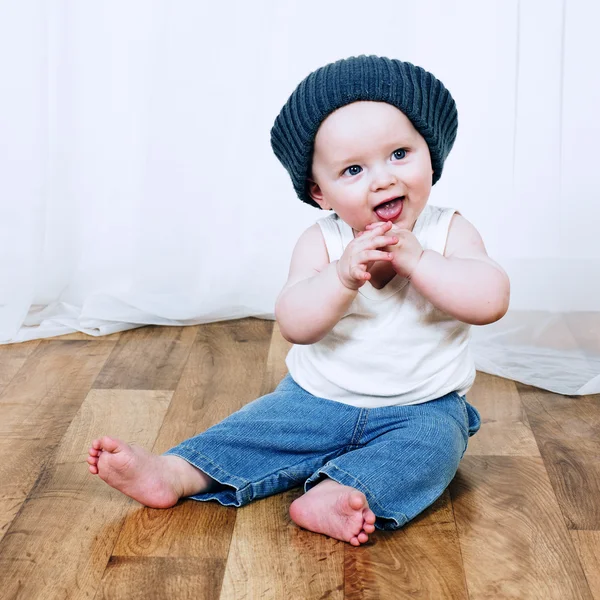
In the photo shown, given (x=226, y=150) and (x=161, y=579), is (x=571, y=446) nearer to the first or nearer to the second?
(x=161, y=579)

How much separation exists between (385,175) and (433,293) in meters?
0.15

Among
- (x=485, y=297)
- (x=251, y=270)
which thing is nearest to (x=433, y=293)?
(x=485, y=297)

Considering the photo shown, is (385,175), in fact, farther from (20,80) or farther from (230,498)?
(20,80)

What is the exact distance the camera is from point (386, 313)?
1.19 m

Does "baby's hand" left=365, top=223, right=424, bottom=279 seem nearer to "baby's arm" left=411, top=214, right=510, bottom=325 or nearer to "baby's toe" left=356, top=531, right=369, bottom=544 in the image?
"baby's arm" left=411, top=214, right=510, bottom=325

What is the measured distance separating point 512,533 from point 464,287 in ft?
0.92

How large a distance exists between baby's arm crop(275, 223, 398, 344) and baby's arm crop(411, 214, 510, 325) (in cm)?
7

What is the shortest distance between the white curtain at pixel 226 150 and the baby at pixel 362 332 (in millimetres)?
472

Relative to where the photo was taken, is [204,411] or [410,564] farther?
[204,411]

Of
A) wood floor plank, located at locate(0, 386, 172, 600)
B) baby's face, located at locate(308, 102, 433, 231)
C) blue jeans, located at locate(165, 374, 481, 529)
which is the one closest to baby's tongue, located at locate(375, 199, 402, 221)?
baby's face, located at locate(308, 102, 433, 231)

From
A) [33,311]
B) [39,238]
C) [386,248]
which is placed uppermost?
[386,248]

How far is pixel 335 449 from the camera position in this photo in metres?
1.18

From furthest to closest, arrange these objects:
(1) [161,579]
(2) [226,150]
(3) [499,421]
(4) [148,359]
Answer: (2) [226,150] < (4) [148,359] < (3) [499,421] < (1) [161,579]

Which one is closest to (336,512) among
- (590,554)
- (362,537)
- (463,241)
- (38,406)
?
(362,537)
